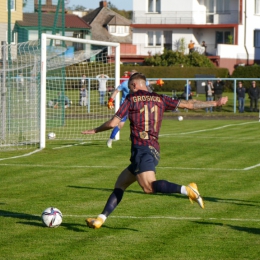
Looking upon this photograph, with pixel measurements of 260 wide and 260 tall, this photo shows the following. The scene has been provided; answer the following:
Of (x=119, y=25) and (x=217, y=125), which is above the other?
(x=119, y=25)

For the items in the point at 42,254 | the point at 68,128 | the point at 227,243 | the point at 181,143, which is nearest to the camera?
the point at 42,254

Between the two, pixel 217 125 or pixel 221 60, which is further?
pixel 221 60

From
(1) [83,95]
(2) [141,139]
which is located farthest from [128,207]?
(1) [83,95]

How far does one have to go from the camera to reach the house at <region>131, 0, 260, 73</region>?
2862 inches

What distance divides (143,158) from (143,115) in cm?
54

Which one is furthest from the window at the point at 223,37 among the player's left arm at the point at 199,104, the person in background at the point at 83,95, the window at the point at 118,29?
the player's left arm at the point at 199,104

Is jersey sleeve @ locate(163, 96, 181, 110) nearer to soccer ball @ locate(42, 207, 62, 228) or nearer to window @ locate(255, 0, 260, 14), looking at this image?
soccer ball @ locate(42, 207, 62, 228)

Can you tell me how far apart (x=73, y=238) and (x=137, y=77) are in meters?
2.16

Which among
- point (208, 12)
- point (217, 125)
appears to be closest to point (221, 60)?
point (208, 12)

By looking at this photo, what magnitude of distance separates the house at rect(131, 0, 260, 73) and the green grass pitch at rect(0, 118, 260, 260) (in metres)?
53.2

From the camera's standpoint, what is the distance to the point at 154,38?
75.9 meters

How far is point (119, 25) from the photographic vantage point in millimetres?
108812

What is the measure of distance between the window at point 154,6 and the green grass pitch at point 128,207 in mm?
55424

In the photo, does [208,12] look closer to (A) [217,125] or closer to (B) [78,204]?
(A) [217,125]
